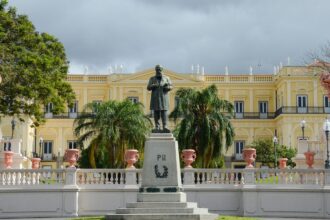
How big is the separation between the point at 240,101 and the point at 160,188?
61915mm

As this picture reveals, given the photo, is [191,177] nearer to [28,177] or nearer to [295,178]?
[295,178]

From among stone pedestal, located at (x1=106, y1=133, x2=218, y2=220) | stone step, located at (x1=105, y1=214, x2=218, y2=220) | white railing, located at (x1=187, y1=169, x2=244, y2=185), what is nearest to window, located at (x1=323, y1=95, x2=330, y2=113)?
white railing, located at (x1=187, y1=169, x2=244, y2=185)

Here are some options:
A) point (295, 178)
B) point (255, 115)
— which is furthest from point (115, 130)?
point (255, 115)

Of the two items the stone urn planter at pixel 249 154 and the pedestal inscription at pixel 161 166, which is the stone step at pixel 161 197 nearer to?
the pedestal inscription at pixel 161 166

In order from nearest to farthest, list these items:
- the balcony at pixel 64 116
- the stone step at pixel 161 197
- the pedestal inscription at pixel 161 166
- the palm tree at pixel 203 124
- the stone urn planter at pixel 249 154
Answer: the stone step at pixel 161 197 → the pedestal inscription at pixel 161 166 → the stone urn planter at pixel 249 154 → the palm tree at pixel 203 124 → the balcony at pixel 64 116

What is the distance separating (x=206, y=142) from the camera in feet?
123

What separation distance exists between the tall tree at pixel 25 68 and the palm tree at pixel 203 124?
313 inches

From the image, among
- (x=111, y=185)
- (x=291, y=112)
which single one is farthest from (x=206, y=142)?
(x=291, y=112)

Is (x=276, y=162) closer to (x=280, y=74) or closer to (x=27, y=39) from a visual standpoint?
(x=280, y=74)

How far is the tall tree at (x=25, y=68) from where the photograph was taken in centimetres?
3122

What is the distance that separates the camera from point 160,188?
812 inches

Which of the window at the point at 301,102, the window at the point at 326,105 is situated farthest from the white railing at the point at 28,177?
the window at the point at 326,105

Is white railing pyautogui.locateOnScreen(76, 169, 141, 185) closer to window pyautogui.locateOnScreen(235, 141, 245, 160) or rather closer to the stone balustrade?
the stone balustrade

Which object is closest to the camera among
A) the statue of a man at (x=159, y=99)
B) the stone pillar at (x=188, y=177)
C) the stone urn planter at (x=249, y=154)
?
the statue of a man at (x=159, y=99)
